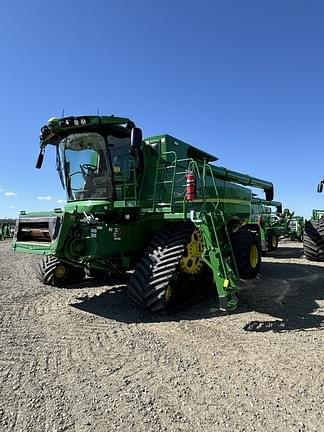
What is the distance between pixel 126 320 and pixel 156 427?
2628mm

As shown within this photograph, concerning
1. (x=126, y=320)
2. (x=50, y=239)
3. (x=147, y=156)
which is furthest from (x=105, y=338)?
(x=147, y=156)

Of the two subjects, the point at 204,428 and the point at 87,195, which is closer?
the point at 204,428

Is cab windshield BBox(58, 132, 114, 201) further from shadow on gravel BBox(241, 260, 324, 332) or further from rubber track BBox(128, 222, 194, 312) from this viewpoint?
shadow on gravel BBox(241, 260, 324, 332)

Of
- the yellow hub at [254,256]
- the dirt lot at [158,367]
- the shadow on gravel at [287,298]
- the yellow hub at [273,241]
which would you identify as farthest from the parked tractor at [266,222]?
the dirt lot at [158,367]

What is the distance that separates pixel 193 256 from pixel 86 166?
97.6 inches

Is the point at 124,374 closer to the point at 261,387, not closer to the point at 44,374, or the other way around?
Answer: the point at 44,374

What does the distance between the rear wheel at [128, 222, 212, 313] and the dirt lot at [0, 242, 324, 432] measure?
11.6 inches

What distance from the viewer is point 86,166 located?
21.4ft

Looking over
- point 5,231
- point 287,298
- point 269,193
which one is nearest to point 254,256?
point 287,298

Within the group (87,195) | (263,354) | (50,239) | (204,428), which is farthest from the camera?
(87,195)

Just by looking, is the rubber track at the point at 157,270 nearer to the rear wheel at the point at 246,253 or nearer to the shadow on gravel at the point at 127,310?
the shadow on gravel at the point at 127,310

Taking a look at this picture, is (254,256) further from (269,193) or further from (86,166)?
(269,193)

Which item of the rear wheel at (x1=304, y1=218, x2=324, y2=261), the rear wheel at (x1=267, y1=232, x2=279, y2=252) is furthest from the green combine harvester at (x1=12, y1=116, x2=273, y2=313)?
the rear wheel at (x1=267, y1=232, x2=279, y2=252)

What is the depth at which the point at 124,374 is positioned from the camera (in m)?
3.47
